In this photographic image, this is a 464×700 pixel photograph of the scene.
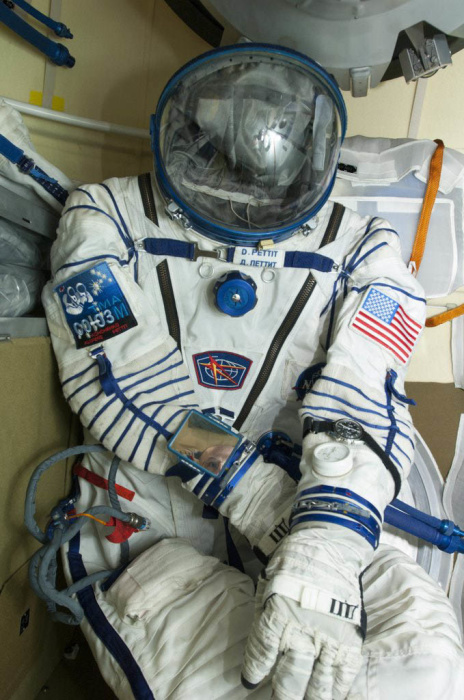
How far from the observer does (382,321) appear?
1094 millimetres

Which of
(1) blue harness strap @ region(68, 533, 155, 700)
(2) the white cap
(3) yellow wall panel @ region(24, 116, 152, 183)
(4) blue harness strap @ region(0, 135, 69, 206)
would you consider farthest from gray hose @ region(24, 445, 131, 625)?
(3) yellow wall panel @ region(24, 116, 152, 183)

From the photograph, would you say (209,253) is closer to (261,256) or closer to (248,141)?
(261,256)

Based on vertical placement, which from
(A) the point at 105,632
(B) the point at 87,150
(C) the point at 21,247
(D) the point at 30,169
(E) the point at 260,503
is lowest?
(A) the point at 105,632

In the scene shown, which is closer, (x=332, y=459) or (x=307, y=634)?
(x=307, y=634)

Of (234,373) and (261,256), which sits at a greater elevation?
(261,256)

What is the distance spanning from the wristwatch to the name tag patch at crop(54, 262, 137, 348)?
39 centimetres

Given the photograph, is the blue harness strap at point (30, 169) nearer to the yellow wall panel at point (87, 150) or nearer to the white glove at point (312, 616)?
the yellow wall panel at point (87, 150)

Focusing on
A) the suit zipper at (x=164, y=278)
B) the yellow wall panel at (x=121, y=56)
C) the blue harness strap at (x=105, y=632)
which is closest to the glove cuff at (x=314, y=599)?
the blue harness strap at (x=105, y=632)

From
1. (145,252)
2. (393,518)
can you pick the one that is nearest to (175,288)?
(145,252)

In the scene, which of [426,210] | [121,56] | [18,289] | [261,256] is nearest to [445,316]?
[426,210]

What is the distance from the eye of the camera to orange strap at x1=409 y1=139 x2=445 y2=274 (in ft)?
4.43

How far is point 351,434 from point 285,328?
29cm

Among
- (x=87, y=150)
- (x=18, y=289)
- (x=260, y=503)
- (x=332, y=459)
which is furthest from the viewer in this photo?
(x=87, y=150)

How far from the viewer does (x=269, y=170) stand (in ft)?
3.65
